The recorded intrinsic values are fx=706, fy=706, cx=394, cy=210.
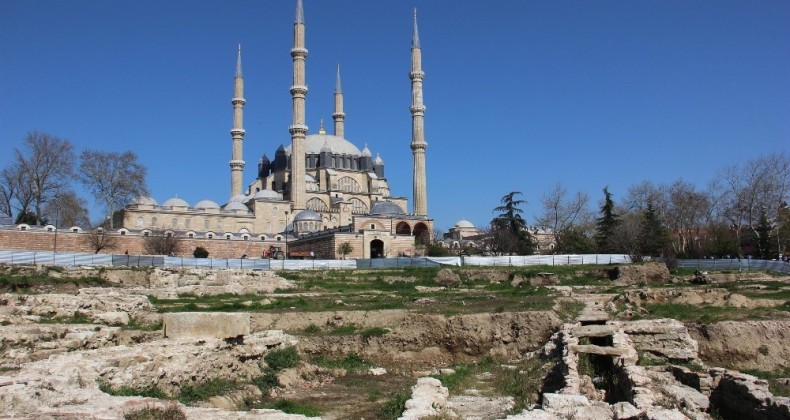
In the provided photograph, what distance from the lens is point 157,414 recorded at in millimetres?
5961

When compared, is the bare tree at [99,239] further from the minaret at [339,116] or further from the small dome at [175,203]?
the minaret at [339,116]

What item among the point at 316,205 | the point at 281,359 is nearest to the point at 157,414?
the point at 281,359

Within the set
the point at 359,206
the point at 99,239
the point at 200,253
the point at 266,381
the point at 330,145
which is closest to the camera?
the point at 266,381

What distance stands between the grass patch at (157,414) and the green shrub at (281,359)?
14.5 ft

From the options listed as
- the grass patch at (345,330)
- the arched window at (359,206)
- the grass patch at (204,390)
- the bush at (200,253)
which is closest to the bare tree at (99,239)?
the bush at (200,253)

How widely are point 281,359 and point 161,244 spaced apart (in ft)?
113

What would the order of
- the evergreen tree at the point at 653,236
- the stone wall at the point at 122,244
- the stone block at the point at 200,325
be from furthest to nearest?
the evergreen tree at the point at 653,236, the stone wall at the point at 122,244, the stone block at the point at 200,325

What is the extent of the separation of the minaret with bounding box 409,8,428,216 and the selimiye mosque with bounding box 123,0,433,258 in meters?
0.08

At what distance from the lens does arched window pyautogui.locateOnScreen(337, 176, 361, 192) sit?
198 ft

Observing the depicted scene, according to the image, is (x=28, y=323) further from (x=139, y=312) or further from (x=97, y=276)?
(x=97, y=276)

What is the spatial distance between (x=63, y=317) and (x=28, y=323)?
1.14 meters

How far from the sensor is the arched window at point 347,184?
2378 inches

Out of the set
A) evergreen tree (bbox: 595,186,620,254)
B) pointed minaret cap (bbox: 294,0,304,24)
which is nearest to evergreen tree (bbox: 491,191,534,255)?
evergreen tree (bbox: 595,186,620,254)

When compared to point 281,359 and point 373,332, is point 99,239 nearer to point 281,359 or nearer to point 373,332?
point 373,332
